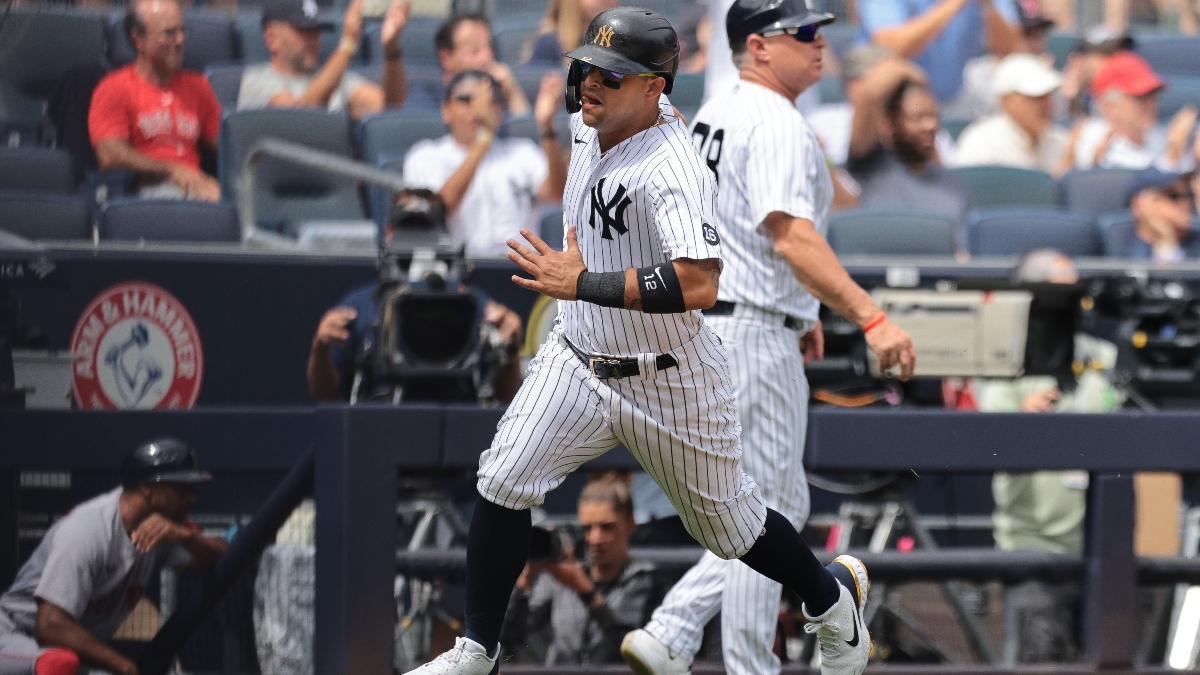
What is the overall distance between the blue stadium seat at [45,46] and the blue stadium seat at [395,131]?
1173mm

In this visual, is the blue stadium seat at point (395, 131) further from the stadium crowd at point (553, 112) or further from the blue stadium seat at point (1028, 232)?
the blue stadium seat at point (1028, 232)

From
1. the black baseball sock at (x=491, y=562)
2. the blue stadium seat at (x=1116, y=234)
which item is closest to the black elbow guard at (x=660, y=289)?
the black baseball sock at (x=491, y=562)

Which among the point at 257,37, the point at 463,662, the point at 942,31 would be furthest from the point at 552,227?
the point at 942,31

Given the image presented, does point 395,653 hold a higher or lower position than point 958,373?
lower

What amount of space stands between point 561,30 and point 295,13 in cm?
152

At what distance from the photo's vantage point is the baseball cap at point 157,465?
12.2 ft

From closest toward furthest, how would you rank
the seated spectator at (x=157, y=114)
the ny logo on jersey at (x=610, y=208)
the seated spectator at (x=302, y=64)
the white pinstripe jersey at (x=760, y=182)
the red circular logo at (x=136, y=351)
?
the ny logo on jersey at (x=610, y=208) → the white pinstripe jersey at (x=760, y=182) → the red circular logo at (x=136, y=351) → the seated spectator at (x=157, y=114) → the seated spectator at (x=302, y=64)

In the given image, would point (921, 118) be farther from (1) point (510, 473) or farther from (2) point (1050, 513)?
(1) point (510, 473)

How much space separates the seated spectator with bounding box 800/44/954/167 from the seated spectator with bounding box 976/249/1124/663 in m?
1.00

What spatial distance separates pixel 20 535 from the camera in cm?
378

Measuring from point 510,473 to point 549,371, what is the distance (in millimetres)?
238

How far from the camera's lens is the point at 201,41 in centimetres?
664

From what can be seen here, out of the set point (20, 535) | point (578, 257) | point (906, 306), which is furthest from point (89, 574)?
point (906, 306)

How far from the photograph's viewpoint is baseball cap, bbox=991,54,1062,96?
7.00m
